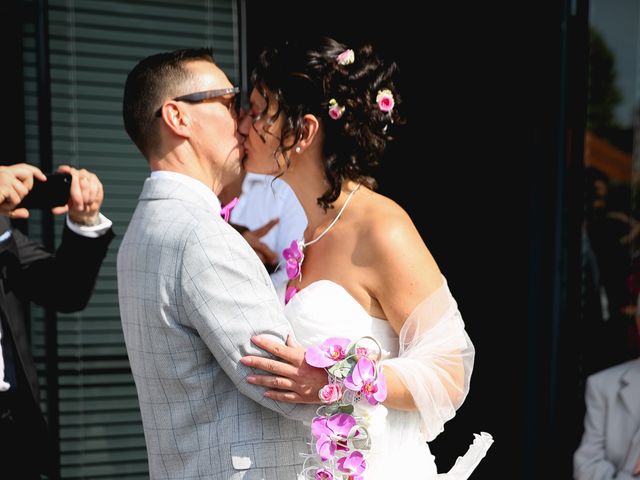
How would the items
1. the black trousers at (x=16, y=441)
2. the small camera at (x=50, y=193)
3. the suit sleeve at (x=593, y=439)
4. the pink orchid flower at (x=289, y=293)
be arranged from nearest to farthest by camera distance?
the pink orchid flower at (x=289, y=293) < the small camera at (x=50, y=193) < the black trousers at (x=16, y=441) < the suit sleeve at (x=593, y=439)

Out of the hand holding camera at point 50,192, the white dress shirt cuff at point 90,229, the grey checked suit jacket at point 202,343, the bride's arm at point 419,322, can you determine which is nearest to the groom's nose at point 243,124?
the grey checked suit jacket at point 202,343

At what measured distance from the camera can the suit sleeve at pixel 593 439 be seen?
3588 millimetres

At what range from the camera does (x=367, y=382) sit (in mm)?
2037

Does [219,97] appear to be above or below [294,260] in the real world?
above

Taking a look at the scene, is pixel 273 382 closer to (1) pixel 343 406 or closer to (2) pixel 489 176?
(1) pixel 343 406

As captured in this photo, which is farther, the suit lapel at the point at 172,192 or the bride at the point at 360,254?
the bride at the point at 360,254

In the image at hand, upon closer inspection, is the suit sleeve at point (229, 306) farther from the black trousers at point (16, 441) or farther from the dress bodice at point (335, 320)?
the black trousers at point (16, 441)

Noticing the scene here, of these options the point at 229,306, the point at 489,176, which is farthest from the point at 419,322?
the point at 489,176

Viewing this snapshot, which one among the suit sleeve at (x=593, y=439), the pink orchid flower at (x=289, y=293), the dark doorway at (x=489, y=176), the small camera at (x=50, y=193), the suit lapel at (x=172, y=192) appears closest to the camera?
the suit lapel at (x=172, y=192)

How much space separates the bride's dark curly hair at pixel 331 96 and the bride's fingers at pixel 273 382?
76cm

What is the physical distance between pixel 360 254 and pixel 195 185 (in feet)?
1.74

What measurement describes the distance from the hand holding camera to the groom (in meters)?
0.53

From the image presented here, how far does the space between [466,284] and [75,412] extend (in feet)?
7.32

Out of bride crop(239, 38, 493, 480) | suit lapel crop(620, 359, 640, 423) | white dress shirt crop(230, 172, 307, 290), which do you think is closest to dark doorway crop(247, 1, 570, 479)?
suit lapel crop(620, 359, 640, 423)
